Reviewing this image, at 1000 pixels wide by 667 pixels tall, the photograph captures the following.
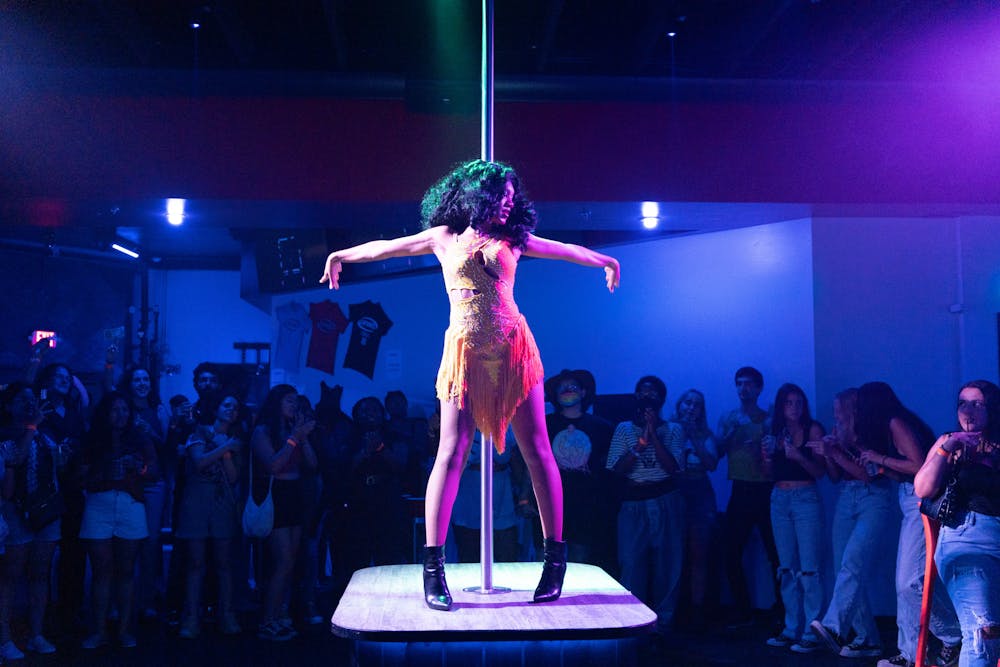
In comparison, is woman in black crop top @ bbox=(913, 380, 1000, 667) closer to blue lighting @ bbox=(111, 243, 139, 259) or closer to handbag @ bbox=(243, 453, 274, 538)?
handbag @ bbox=(243, 453, 274, 538)

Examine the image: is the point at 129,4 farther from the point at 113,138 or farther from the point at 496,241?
the point at 496,241

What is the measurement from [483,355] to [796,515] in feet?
11.7

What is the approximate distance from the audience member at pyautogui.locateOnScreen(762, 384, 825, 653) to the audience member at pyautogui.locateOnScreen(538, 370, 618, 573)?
3.60 ft

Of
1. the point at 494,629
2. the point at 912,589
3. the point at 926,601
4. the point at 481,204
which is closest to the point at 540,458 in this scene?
the point at 494,629

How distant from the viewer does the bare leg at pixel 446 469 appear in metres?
3.41

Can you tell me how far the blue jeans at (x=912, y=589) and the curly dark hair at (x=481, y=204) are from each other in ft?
9.91

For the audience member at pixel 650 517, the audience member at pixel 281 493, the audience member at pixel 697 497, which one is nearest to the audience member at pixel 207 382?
the audience member at pixel 281 493

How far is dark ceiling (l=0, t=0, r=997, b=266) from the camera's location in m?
5.34

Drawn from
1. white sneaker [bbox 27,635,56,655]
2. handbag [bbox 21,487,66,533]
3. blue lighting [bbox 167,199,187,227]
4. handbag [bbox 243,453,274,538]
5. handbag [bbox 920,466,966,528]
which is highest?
blue lighting [bbox 167,199,187,227]

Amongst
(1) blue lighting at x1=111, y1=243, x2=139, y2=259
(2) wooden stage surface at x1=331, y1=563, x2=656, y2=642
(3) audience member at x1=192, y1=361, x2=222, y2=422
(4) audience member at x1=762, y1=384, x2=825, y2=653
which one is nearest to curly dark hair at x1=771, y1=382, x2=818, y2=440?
(4) audience member at x1=762, y1=384, x2=825, y2=653

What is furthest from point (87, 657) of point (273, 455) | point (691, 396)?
point (691, 396)

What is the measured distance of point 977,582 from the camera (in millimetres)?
4012

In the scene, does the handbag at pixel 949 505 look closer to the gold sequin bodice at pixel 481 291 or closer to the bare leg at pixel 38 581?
the gold sequin bodice at pixel 481 291

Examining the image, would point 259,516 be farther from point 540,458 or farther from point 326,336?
point 540,458
